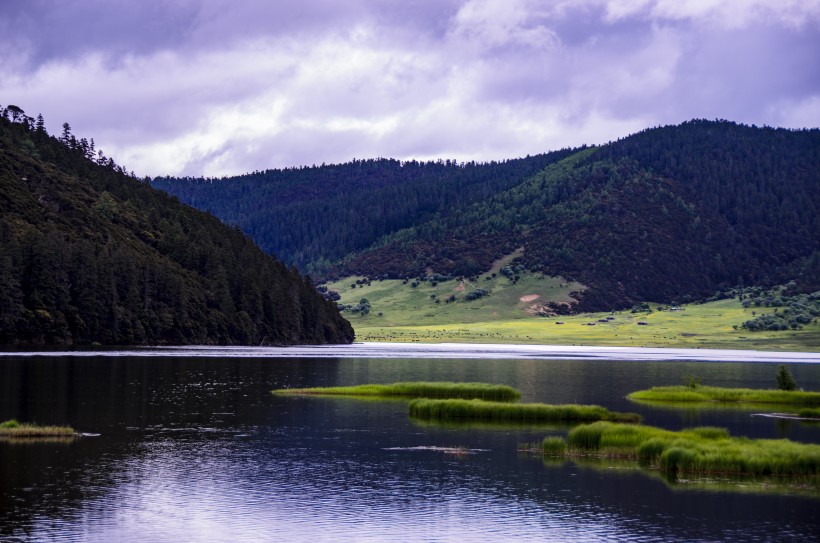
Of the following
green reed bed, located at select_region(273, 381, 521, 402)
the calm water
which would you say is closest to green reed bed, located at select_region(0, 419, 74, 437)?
the calm water

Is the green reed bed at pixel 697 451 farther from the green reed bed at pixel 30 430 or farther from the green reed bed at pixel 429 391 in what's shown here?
the green reed bed at pixel 30 430

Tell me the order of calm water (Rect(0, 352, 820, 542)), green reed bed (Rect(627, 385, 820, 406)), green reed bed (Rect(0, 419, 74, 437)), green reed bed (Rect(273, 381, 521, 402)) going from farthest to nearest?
A: 1. green reed bed (Rect(627, 385, 820, 406))
2. green reed bed (Rect(273, 381, 521, 402))
3. green reed bed (Rect(0, 419, 74, 437))
4. calm water (Rect(0, 352, 820, 542))

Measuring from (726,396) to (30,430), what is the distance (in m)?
66.0

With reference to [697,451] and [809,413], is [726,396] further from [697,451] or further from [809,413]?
[697,451]

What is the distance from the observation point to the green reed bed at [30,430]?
65.1 metres

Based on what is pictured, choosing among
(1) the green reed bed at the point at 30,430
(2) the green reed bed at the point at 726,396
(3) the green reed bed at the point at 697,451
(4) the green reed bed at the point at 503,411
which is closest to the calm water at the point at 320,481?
(4) the green reed bed at the point at 503,411

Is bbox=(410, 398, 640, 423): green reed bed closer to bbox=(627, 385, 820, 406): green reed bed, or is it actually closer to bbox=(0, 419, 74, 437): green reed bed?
bbox=(627, 385, 820, 406): green reed bed

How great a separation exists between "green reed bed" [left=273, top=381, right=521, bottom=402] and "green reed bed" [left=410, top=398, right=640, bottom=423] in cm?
788

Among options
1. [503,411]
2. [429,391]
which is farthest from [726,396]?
[503,411]

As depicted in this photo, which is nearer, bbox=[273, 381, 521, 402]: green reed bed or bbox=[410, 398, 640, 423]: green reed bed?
bbox=[410, 398, 640, 423]: green reed bed

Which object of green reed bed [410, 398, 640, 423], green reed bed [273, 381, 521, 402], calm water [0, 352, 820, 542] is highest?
green reed bed [273, 381, 521, 402]

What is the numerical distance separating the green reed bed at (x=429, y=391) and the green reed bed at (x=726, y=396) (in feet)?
47.1

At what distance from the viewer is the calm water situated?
4462 cm

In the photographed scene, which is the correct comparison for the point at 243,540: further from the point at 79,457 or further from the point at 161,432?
the point at 161,432
